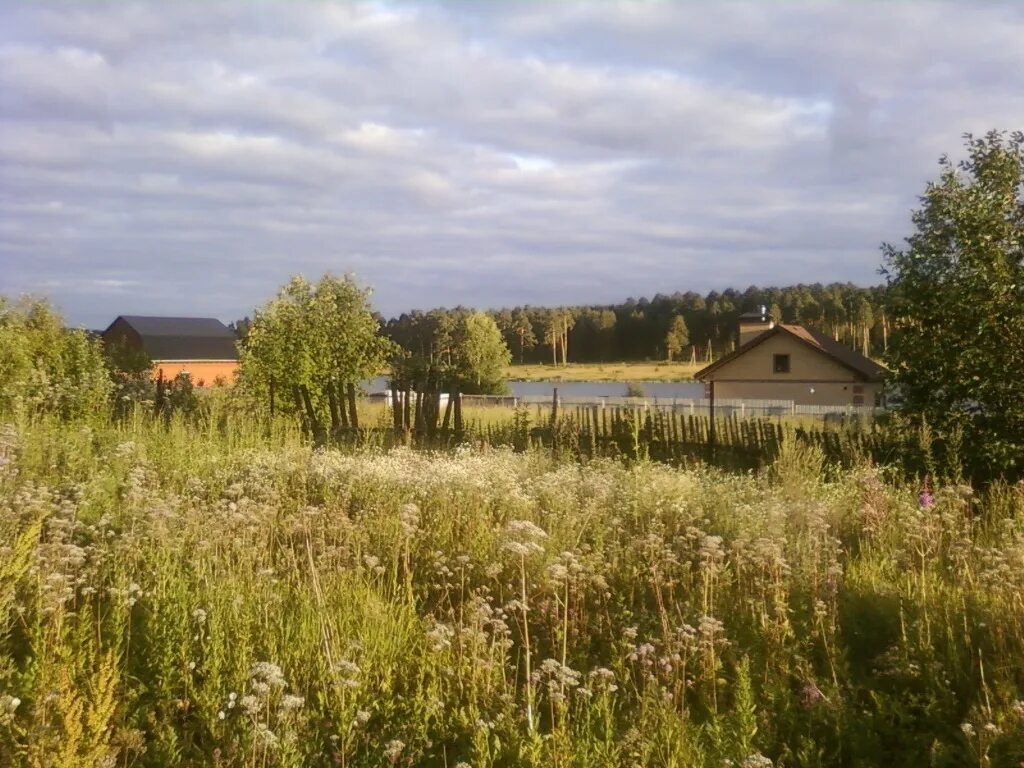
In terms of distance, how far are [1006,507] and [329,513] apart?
5.13m

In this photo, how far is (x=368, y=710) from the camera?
366cm

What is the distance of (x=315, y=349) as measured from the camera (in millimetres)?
16797

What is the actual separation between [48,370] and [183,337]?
4906 centimetres

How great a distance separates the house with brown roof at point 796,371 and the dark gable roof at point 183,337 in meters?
32.0

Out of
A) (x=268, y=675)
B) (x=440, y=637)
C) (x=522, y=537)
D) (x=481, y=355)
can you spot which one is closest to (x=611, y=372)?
(x=481, y=355)

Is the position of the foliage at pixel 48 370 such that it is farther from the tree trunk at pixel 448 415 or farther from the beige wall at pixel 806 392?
the beige wall at pixel 806 392

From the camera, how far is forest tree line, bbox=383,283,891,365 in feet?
196

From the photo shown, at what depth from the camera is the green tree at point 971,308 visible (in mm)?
10227

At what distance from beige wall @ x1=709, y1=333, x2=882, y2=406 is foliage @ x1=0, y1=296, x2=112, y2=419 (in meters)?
34.7

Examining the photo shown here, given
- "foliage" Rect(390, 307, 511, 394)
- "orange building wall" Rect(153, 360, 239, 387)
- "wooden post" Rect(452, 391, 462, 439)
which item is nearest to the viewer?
"wooden post" Rect(452, 391, 462, 439)

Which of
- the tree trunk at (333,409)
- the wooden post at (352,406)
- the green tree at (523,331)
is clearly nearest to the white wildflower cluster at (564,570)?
the wooden post at (352,406)

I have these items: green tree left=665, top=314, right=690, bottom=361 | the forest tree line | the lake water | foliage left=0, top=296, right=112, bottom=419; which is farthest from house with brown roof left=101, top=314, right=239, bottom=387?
foliage left=0, top=296, right=112, bottom=419

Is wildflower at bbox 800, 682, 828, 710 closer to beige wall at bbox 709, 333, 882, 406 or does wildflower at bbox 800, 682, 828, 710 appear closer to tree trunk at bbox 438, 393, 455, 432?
tree trunk at bbox 438, 393, 455, 432

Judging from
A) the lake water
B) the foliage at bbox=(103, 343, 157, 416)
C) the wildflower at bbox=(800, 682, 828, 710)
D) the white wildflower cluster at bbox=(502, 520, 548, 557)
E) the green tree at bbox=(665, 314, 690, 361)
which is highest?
the green tree at bbox=(665, 314, 690, 361)
